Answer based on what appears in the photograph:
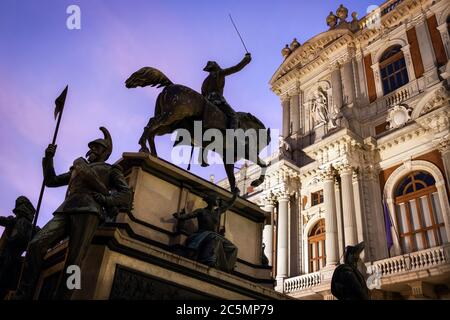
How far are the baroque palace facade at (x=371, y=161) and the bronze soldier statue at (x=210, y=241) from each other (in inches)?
369


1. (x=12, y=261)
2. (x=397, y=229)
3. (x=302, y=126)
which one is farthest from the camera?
(x=302, y=126)

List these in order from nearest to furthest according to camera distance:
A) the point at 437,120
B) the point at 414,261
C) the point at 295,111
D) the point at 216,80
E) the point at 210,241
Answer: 1. the point at 210,241
2. the point at 216,80
3. the point at 414,261
4. the point at 437,120
5. the point at 295,111

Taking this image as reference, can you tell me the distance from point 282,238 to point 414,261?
5908 millimetres

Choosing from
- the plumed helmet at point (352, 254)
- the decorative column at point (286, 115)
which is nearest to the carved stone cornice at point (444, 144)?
the decorative column at point (286, 115)

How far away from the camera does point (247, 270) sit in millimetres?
5129

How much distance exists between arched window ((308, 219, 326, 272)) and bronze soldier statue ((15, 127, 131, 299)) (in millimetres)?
13527

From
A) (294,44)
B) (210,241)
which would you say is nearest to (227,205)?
(210,241)

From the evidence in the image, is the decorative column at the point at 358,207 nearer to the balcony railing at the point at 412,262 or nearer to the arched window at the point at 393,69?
the balcony railing at the point at 412,262

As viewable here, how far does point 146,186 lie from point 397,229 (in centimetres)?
1188

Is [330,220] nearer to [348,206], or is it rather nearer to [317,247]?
[348,206]

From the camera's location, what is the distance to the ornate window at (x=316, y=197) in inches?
Answer: 669

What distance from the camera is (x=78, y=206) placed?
307cm
